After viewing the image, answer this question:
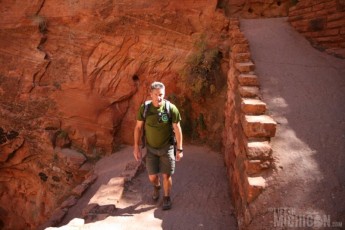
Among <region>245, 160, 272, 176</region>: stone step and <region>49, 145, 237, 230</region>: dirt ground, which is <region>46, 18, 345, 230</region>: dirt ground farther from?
<region>245, 160, 272, 176</region>: stone step

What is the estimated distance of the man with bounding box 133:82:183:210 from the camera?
3949 millimetres

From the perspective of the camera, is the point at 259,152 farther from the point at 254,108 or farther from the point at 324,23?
the point at 324,23

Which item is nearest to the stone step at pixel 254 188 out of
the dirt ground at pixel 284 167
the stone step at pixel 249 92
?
the dirt ground at pixel 284 167

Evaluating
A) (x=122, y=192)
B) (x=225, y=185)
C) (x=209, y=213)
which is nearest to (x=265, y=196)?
(x=209, y=213)

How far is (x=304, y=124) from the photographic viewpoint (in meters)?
3.87

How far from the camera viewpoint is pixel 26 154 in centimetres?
866

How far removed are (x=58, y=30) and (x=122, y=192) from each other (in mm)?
5325

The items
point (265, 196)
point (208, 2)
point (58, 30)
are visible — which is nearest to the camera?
point (265, 196)

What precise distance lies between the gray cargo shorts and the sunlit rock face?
3463 millimetres

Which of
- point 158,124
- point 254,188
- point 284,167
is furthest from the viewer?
point 158,124

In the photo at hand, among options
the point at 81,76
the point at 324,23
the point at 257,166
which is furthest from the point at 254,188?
the point at 81,76

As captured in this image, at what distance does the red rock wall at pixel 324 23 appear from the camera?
5633 mm

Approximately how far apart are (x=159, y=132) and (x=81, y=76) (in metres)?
4.97

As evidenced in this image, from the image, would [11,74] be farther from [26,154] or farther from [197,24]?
[197,24]
